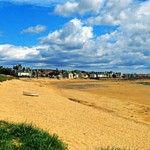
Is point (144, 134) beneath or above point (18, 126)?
beneath

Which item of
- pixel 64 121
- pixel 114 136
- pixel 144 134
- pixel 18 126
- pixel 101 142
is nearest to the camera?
pixel 18 126

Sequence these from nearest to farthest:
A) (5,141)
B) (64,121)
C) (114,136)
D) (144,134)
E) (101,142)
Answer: (5,141)
(101,142)
(114,136)
(144,134)
(64,121)

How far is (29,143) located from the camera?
934 cm

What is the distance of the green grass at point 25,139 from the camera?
912 cm

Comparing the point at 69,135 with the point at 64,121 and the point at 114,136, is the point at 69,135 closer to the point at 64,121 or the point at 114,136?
the point at 114,136

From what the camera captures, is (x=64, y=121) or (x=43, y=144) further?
(x=64, y=121)

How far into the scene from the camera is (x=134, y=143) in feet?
39.9

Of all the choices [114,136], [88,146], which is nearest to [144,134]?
[114,136]

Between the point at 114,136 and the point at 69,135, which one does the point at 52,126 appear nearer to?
the point at 69,135

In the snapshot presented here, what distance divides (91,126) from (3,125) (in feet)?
15.4

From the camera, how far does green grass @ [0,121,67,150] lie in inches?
359

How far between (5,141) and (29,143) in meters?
0.63

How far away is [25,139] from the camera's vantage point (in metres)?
9.64

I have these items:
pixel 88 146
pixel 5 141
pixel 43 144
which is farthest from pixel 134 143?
pixel 5 141
